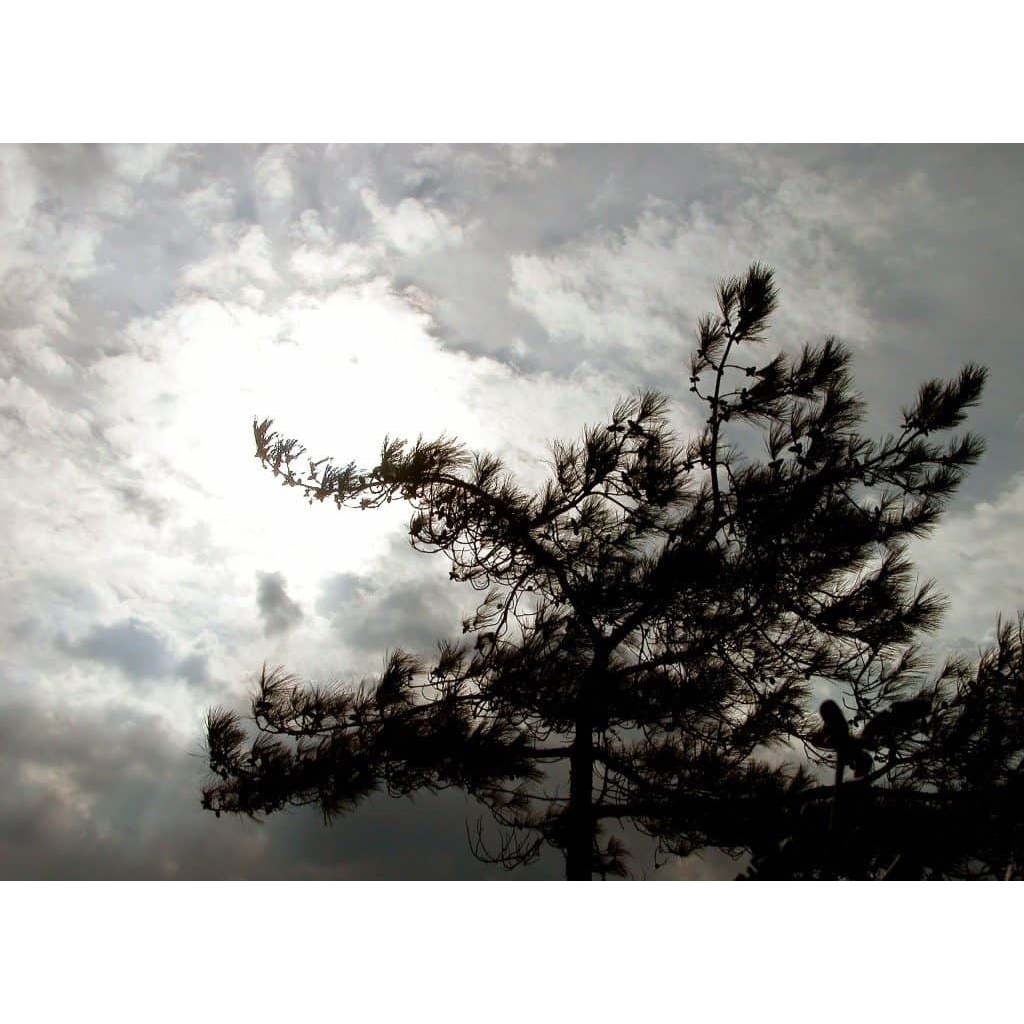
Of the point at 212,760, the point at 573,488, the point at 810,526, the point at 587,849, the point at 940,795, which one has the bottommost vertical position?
the point at 587,849

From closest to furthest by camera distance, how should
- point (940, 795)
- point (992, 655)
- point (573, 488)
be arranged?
point (940, 795)
point (992, 655)
point (573, 488)

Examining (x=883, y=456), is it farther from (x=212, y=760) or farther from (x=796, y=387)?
(x=212, y=760)

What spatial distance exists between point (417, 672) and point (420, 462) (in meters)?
0.55

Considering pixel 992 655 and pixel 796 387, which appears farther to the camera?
pixel 796 387

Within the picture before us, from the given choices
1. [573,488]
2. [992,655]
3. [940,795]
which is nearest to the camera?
[940,795]

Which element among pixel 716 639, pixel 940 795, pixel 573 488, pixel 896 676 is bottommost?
pixel 940 795

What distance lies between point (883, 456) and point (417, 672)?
1.40m

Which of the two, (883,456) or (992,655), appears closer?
(992,655)

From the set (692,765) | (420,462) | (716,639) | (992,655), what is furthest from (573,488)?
Answer: (992,655)

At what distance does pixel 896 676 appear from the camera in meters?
1.71

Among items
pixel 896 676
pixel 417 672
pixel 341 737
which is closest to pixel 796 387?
pixel 896 676

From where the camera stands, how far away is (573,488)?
1.77 metres

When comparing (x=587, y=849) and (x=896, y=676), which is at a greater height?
(x=896, y=676)

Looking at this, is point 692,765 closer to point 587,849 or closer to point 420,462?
point 587,849
